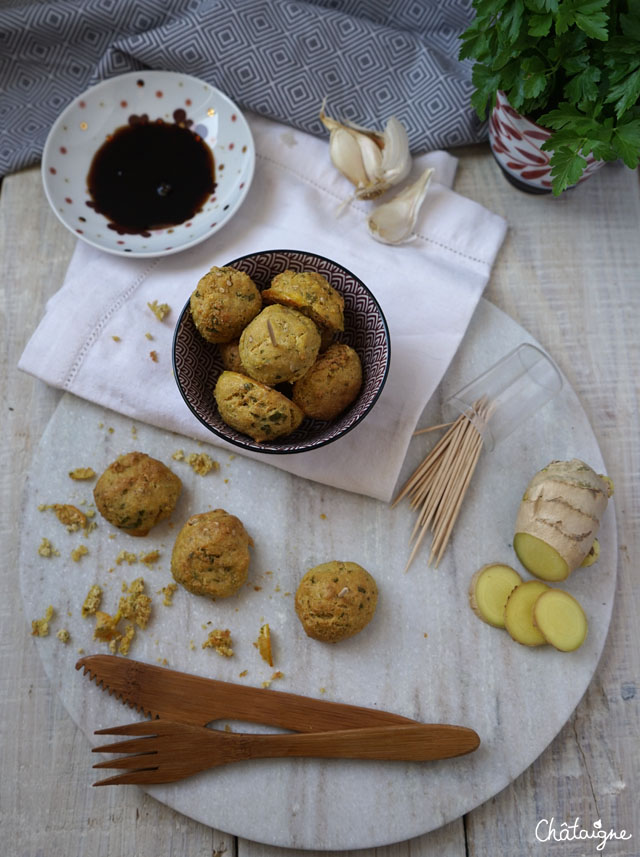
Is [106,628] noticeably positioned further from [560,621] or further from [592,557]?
[592,557]

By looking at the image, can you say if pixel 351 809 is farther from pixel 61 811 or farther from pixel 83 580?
pixel 83 580

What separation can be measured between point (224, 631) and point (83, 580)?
43 centimetres

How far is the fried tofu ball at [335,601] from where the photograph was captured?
6.13 ft

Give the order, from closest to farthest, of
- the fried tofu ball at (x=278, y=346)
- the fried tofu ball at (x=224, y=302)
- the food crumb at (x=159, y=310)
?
the fried tofu ball at (x=278, y=346), the fried tofu ball at (x=224, y=302), the food crumb at (x=159, y=310)

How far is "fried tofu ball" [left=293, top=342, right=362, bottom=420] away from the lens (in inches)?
72.6

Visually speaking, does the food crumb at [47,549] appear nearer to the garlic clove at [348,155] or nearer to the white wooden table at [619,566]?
the white wooden table at [619,566]

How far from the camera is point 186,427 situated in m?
2.11

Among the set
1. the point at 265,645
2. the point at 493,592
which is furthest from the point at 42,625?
the point at 493,592

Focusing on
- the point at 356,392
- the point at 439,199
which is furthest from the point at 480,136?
the point at 356,392

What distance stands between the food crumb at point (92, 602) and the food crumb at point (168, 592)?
0.17 metres

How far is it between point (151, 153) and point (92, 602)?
1428 mm

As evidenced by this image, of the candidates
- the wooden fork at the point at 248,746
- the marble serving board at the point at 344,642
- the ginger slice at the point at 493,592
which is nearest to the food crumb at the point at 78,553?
the marble serving board at the point at 344,642

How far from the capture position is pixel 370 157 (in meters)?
2.26

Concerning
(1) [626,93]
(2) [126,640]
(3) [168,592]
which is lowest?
(2) [126,640]
